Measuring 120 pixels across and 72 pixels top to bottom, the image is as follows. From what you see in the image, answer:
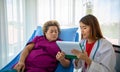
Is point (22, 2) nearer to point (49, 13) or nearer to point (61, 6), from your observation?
point (49, 13)

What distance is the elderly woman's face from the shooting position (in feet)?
6.49

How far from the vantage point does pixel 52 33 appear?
6.52 ft

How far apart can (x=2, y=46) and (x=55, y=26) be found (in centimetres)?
111

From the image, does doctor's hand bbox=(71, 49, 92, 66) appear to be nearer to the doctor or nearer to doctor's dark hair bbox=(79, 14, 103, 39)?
the doctor

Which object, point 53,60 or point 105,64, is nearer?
point 105,64

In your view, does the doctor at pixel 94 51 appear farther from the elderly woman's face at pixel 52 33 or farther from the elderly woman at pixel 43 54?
the elderly woman's face at pixel 52 33

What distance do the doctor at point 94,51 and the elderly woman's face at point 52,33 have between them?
1.35ft

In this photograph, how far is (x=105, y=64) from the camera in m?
1.46

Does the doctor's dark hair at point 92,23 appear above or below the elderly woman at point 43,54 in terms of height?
above

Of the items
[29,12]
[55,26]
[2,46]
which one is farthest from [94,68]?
[29,12]

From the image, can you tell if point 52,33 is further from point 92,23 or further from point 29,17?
point 29,17

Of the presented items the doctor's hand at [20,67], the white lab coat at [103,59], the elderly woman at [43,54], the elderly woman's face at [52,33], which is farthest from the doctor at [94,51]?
the doctor's hand at [20,67]

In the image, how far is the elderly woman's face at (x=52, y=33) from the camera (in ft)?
6.49

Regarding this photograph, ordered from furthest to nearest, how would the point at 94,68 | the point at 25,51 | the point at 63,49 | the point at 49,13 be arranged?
the point at 49,13 < the point at 25,51 < the point at 63,49 < the point at 94,68
